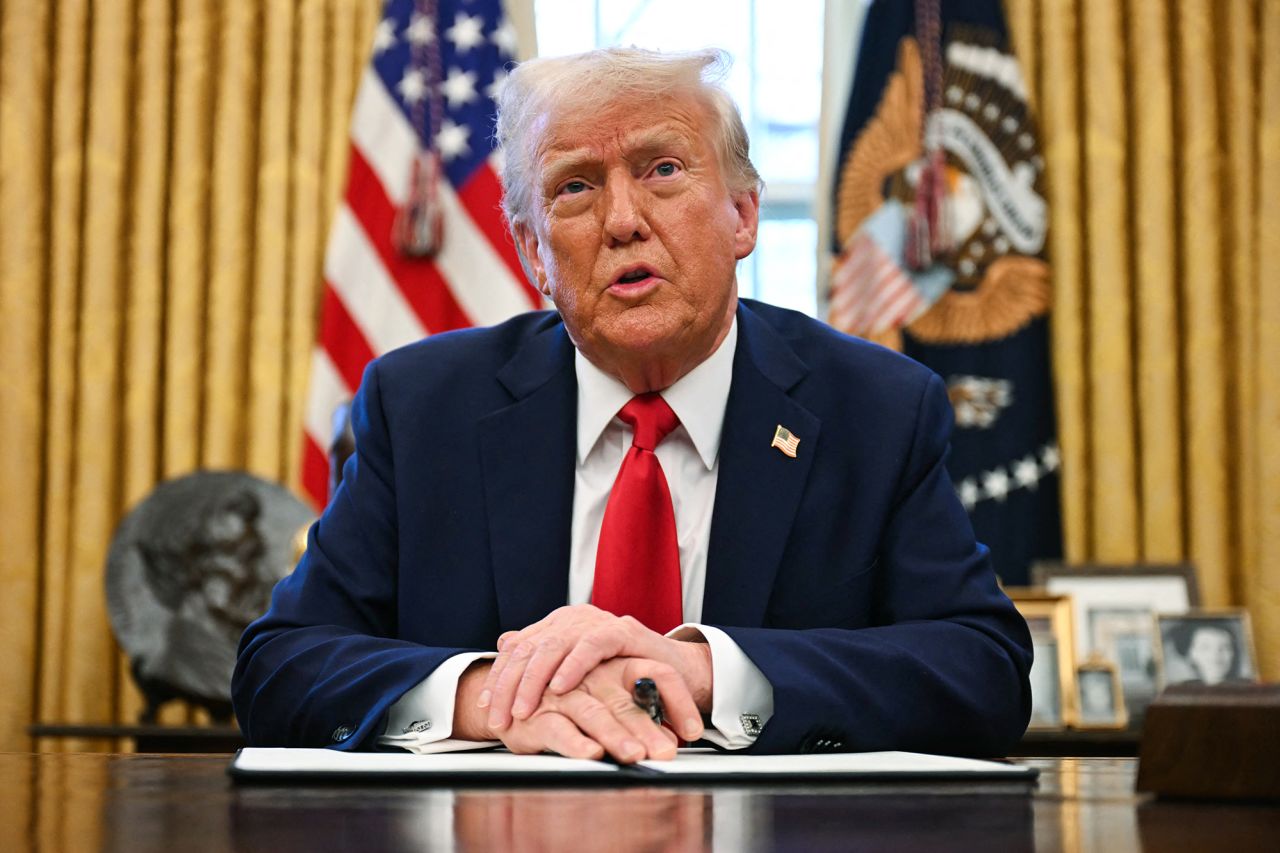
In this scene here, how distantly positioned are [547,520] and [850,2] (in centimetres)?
262

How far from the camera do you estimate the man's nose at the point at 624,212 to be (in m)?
1.95

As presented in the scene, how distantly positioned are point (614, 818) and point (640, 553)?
3.27ft

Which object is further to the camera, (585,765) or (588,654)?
(588,654)

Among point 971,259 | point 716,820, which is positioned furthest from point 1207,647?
point 716,820

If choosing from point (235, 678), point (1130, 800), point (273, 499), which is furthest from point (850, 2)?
point (1130, 800)

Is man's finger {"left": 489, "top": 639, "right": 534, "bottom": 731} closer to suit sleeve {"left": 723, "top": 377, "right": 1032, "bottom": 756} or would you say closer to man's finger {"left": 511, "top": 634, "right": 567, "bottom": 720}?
man's finger {"left": 511, "top": 634, "right": 567, "bottom": 720}

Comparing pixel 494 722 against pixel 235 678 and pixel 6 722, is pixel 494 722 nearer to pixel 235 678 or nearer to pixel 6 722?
pixel 235 678

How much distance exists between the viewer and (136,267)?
3.95 m

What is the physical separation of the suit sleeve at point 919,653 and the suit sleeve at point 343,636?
0.38 metres

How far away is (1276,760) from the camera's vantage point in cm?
91

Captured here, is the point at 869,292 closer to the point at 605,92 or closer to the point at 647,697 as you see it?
the point at 605,92

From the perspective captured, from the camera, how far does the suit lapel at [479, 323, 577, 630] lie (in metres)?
1.86

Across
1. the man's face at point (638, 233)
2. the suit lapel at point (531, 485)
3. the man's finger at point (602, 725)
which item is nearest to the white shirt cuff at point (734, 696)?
the man's finger at point (602, 725)

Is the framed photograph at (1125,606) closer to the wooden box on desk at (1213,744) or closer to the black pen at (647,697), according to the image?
the black pen at (647,697)
